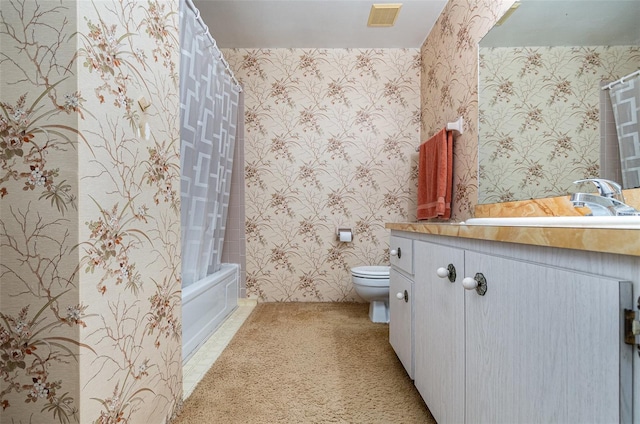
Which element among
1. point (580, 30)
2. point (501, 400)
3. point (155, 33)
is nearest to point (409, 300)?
point (501, 400)

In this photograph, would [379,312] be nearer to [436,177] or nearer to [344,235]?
[344,235]

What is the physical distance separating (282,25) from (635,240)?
2.64 metres

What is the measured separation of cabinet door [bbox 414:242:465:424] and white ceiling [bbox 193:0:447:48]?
1.85 metres

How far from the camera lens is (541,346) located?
60cm

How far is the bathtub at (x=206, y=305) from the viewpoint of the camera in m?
1.81

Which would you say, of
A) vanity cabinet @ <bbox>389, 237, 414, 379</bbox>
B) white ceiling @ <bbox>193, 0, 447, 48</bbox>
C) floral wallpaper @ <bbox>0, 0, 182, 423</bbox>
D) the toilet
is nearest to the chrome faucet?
vanity cabinet @ <bbox>389, 237, 414, 379</bbox>

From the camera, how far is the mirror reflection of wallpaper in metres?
1.21

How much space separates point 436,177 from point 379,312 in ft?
3.31

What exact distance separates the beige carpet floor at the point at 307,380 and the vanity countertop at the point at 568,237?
852mm

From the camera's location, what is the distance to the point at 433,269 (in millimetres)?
1126

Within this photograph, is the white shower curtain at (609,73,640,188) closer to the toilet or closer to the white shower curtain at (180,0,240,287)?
the toilet

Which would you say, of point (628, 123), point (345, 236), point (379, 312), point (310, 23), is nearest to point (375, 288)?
point (379, 312)

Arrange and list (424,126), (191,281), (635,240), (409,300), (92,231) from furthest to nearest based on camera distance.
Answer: (424,126), (191,281), (409,300), (92,231), (635,240)

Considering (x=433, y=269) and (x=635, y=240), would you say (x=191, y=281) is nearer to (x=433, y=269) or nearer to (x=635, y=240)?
(x=433, y=269)
